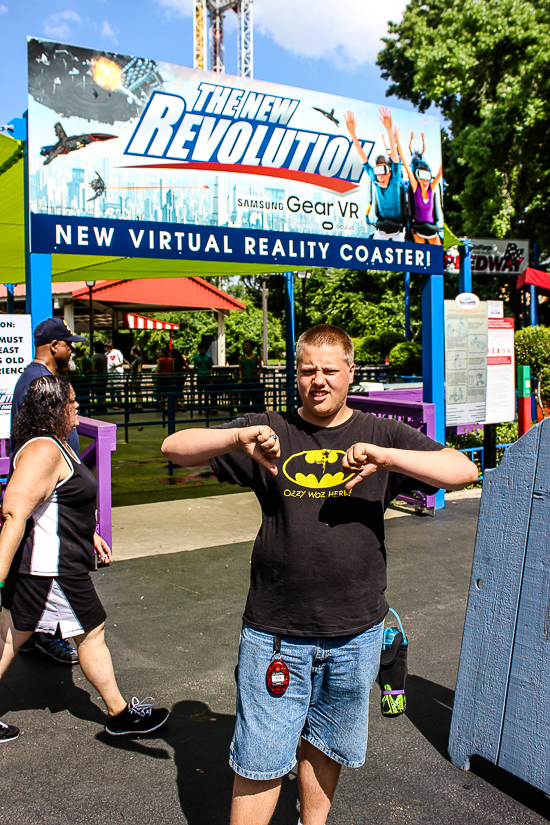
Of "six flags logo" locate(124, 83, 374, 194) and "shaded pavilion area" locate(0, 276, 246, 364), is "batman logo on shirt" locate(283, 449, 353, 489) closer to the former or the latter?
"six flags logo" locate(124, 83, 374, 194)

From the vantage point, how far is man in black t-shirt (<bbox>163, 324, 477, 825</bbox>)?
205 centimetres

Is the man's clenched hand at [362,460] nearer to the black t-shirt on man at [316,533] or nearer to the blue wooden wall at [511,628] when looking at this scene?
the black t-shirt on man at [316,533]

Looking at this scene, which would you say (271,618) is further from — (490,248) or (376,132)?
(490,248)

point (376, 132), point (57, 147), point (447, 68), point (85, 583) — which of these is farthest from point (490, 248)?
point (85, 583)

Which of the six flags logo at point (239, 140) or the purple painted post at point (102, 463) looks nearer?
the purple painted post at point (102, 463)

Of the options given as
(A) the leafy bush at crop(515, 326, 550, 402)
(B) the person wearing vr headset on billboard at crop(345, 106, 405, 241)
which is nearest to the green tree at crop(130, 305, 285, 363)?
(A) the leafy bush at crop(515, 326, 550, 402)

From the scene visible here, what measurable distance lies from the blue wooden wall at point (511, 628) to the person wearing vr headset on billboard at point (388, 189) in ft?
16.6

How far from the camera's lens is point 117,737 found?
3.09 metres

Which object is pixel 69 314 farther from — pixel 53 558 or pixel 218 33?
pixel 218 33

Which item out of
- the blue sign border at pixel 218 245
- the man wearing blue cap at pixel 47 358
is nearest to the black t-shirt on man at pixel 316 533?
the man wearing blue cap at pixel 47 358

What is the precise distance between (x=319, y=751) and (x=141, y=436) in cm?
1203

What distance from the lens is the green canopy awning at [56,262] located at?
19.2 ft

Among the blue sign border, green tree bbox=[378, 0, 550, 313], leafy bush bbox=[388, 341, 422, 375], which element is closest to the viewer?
the blue sign border

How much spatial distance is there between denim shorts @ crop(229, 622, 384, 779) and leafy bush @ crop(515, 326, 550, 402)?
1125 cm
